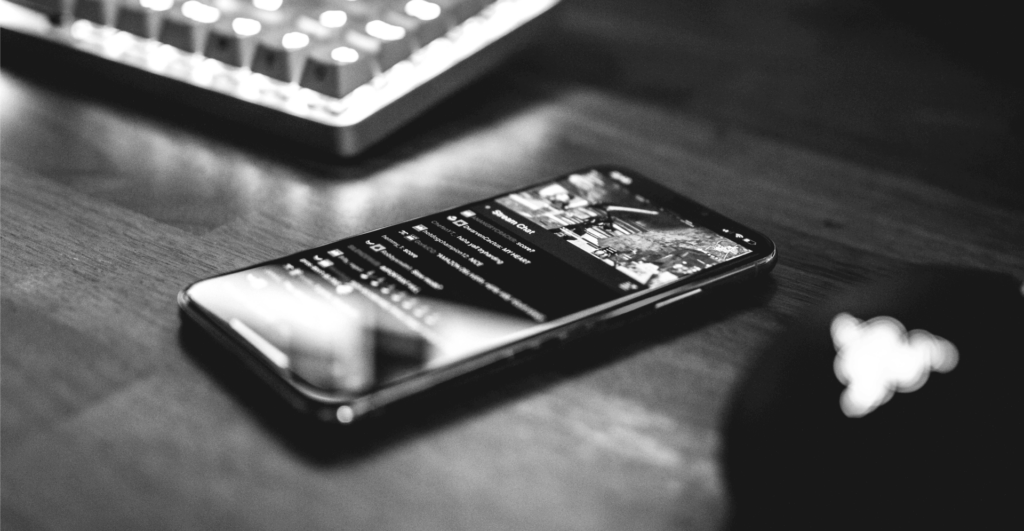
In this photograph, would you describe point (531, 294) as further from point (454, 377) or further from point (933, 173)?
point (933, 173)

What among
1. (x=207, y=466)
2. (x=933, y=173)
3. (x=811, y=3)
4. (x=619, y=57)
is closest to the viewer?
(x=207, y=466)

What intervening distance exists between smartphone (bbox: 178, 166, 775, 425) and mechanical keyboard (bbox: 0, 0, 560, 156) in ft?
0.36

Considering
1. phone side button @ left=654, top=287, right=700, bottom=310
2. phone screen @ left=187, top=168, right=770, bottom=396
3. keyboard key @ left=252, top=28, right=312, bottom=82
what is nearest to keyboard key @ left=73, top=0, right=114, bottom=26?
keyboard key @ left=252, top=28, right=312, bottom=82

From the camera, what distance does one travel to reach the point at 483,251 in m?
0.39

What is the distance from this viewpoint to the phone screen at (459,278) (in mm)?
315

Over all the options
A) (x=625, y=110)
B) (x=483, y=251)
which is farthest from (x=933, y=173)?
(x=483, y=251)

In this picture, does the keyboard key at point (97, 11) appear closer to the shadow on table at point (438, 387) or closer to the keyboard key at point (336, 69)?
the keyboard key at point (336, 69)

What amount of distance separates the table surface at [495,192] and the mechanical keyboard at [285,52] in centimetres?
2

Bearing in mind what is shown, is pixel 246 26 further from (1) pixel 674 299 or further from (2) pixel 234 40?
(1) pixel 674 299

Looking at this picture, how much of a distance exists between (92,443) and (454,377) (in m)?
0.12

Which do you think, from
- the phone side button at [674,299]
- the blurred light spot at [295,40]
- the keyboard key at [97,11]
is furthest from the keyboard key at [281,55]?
the phone side button at [674,299]

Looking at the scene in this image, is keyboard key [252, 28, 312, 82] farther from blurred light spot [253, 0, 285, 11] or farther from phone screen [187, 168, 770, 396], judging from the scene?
phone screen [187, 168, 770, 396]

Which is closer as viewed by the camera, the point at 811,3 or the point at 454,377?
the point at 454,377

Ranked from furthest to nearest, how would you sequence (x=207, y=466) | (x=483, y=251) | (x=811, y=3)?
1. (x=811, y=3)
2. (x=483, y=251)
3. (x=207, y=466)
